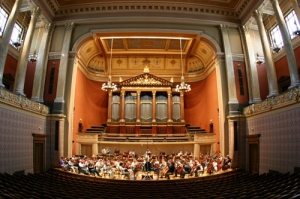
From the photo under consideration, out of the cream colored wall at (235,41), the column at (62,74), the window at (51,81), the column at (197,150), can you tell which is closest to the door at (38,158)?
the column at (62,74)

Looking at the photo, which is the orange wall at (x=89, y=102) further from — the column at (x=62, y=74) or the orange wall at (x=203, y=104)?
the orange wall at (x=203, y=104)

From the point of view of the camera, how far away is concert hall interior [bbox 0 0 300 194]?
38.9 ft

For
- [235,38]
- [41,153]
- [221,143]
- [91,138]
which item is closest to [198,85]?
[235,38]

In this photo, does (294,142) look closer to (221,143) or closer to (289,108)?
(289,108)

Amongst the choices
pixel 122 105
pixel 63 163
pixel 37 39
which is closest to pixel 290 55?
pixel 63 163

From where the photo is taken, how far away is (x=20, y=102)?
11602mm

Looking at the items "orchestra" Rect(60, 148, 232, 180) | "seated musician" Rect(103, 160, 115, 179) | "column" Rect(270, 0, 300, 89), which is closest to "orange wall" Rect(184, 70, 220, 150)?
"orchestra" Rect(60, 148, 232, 180)

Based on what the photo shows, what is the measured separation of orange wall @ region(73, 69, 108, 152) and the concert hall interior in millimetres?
141

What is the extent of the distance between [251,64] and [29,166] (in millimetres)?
15300

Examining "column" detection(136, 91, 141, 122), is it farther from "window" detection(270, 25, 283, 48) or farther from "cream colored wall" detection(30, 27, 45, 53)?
"window" detection(270, 25, 283, 48)

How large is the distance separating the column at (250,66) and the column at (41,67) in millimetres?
13945

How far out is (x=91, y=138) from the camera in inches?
695

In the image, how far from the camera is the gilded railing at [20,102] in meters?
10.4

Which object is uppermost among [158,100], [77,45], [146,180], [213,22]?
[213,22]
